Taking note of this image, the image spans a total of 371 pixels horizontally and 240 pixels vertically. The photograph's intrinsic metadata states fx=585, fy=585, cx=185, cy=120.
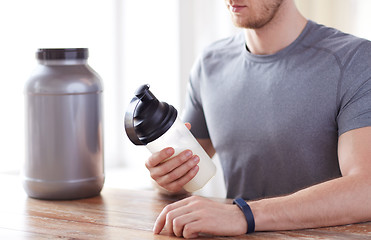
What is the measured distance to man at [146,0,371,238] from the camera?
123 centimetres

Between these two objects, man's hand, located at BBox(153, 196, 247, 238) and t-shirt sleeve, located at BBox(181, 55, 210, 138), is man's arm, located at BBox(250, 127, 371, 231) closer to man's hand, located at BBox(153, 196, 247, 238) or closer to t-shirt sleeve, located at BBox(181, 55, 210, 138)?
man's hand, located at BBox(153, 196, 247, 238)

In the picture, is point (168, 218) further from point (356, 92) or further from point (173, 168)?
point (356, 92)

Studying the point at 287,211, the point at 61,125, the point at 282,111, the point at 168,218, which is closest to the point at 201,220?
the point at 168,218

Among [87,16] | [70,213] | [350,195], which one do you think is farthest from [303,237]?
[87,16]

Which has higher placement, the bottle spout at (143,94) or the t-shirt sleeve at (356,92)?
the bottle spout at (143,94)

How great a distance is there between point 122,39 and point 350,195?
5.56 feet

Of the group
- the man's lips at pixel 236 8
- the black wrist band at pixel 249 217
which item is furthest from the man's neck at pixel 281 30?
the black wrist band at pixel 249 217

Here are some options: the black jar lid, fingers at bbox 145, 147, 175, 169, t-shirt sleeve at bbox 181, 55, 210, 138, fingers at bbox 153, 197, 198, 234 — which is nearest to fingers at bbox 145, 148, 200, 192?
fingers at bbox 145, 147, 175, 169

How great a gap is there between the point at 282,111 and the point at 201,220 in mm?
541

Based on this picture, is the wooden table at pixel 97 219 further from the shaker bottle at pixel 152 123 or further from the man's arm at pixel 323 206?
the shaker bottle at pixel 152 123

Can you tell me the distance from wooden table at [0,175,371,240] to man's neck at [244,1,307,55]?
0.51 meters

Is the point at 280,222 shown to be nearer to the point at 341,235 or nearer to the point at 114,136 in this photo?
the point at 341,235

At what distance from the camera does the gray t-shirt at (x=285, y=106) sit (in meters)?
1.41

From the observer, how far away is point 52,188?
1.31 metres
